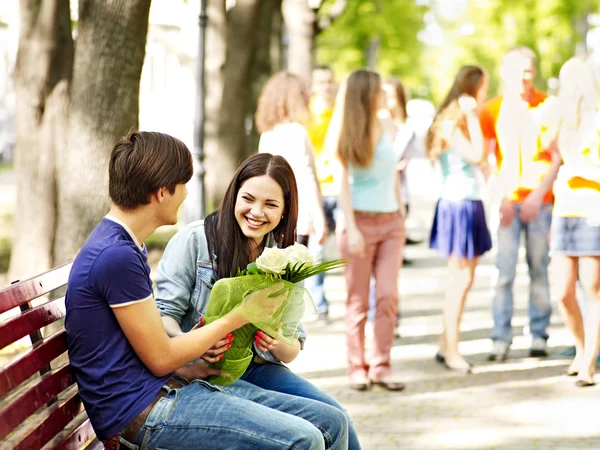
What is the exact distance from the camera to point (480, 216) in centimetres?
762

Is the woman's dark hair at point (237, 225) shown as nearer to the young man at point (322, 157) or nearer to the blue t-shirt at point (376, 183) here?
the blue t-shirt at point (376, 183)

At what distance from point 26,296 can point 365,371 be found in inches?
155

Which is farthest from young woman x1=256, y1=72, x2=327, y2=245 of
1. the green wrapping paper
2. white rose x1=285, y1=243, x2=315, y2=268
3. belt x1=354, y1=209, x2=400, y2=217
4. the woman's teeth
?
white rose x1=285, y1=243, x2=315, y2=268

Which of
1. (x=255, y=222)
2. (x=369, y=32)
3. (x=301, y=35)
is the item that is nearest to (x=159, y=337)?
(x=255, y=222)

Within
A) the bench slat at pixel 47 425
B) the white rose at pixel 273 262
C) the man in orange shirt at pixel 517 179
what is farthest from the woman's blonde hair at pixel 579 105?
the bench slat at pixel 47 425

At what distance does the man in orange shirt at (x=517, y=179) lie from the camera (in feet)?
24.6

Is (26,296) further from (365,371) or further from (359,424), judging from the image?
(365,371)

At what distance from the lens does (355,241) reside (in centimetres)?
683

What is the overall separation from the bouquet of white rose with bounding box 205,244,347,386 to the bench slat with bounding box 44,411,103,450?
54cm

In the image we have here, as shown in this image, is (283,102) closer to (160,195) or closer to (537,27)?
(160,195)

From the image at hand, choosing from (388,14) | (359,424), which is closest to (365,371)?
(359,424)

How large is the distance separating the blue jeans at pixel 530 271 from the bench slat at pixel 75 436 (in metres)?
4.45

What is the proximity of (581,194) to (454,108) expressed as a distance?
1.15 meters

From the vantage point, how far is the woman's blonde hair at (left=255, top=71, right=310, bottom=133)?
8211mm
